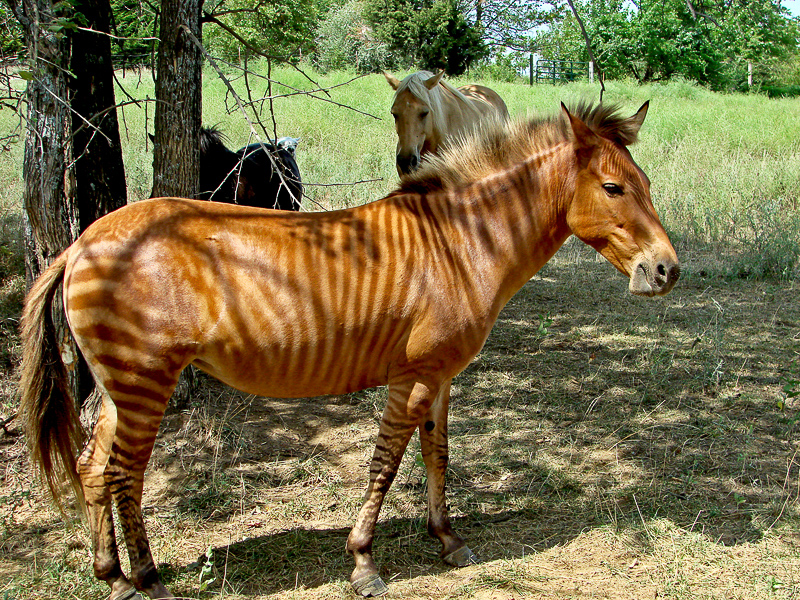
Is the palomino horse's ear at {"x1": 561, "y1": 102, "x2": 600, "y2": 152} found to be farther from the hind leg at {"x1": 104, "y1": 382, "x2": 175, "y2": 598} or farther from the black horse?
the black horse

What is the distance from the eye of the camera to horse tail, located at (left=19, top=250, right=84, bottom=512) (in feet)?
8.91

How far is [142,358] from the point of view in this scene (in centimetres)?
250

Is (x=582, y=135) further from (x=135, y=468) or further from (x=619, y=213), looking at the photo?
(x=135, y=468)

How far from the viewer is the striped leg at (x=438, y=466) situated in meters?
3.22

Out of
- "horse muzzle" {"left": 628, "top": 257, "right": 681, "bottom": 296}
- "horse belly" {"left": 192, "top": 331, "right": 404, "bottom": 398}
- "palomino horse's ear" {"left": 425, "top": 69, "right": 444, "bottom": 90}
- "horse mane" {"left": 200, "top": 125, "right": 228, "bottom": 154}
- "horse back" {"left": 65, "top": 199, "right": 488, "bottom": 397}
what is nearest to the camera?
"horse back" {"left": 65, "top": 199, "right": 488, "bottom": 397}

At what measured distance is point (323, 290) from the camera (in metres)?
2.73

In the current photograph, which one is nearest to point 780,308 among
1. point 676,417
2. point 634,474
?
point 676,417

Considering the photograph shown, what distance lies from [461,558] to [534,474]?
1.06 metres

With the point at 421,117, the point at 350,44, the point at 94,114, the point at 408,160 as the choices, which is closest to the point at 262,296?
the point at 94,114

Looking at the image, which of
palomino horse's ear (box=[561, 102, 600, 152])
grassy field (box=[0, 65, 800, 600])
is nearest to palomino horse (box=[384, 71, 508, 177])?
grassy field (box=[0, 65, 800, 600])

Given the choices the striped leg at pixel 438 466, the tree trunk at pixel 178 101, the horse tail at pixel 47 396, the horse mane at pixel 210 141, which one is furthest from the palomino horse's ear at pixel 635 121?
the horse mane at pixel 210 141

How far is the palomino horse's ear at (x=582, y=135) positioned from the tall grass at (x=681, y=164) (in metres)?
0.35

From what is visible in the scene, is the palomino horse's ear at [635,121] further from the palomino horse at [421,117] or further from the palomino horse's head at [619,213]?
the palomino horse at [421,117]

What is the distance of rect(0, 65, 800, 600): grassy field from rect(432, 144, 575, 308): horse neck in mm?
417
